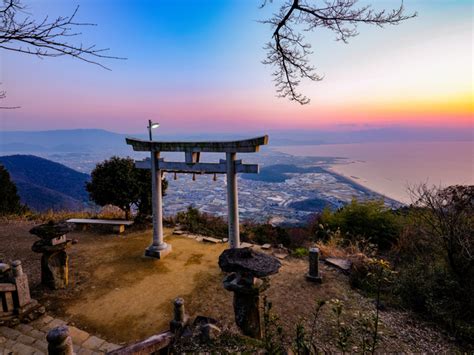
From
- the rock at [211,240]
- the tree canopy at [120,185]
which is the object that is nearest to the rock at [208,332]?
the rock at [211,240]

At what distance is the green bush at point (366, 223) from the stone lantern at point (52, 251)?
25.5ft

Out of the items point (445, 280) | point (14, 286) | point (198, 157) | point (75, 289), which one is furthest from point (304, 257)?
point (14, 286)

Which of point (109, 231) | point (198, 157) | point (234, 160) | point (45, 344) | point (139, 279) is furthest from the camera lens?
point (109, 231)

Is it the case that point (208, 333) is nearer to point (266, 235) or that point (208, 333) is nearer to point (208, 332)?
point (208, 332)

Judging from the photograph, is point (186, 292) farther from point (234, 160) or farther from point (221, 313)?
point (234, 160)

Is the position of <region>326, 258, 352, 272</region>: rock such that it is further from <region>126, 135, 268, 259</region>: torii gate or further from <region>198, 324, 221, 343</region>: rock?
<region>198, 324, 221, 343</region>: rock

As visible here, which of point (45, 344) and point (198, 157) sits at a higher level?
point (198, 157)

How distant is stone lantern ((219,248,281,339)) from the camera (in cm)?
340

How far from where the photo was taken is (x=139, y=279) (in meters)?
6.27

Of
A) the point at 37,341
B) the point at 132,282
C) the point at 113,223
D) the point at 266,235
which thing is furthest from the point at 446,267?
the point at 113,223

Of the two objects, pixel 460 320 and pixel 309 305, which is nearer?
pixel 460 320

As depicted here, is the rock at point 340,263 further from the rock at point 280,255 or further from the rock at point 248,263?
the rock at point 248,263

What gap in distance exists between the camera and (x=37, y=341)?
13.4 ft

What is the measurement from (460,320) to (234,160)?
5641 mm
